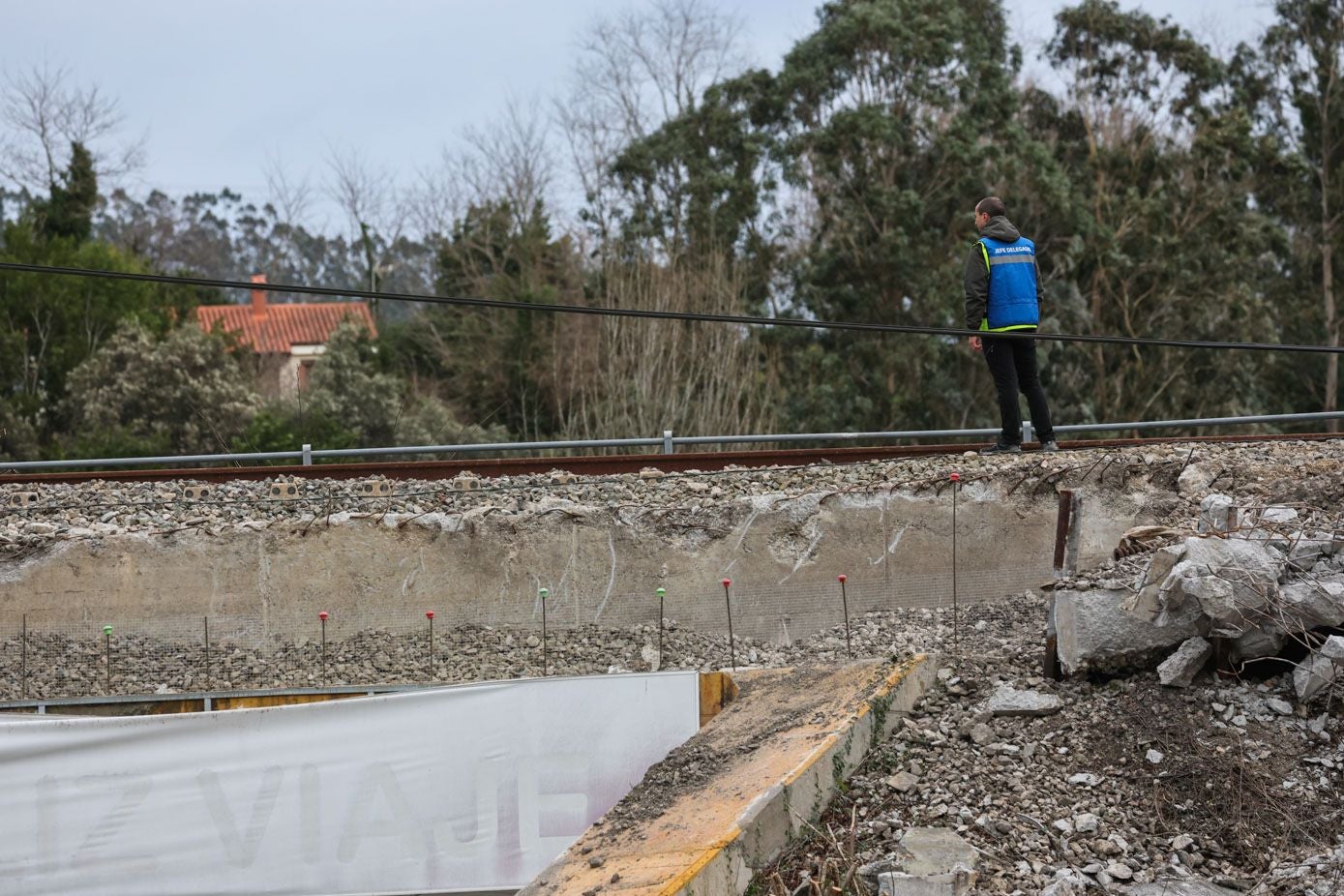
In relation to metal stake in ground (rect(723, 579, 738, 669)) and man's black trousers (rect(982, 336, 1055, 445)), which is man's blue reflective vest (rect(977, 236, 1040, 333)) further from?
metal stake in ground (rect(723, 579, 738, 669))

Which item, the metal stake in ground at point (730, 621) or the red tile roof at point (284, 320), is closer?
the metal stake in ground at point (730, 621)

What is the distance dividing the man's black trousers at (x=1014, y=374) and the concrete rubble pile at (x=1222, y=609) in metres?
3.21

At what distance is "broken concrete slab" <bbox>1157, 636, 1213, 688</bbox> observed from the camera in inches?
293

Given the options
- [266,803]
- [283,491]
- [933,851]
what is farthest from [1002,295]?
[266,803]

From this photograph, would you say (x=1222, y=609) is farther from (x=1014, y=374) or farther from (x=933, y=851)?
(x=1014, y=374)

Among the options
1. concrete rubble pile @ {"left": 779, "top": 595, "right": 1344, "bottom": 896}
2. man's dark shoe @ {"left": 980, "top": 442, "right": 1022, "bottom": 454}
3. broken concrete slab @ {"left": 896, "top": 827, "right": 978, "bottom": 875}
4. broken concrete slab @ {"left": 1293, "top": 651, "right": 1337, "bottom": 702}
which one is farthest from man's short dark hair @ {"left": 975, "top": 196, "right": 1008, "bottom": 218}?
broken concrete slab @ {"left": 896, "top": 827, "right": 978, "bottom": 875}

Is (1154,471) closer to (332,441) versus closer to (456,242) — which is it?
(332,441)

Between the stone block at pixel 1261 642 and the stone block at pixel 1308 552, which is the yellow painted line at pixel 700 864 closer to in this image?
the stone block at pixel 1261 642

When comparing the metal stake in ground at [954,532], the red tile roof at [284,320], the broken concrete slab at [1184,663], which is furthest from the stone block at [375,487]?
the red tile roof at [284,320]

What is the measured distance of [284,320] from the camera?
55312mm

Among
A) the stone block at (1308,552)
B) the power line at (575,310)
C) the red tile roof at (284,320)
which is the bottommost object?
the stone block at (1308,552)

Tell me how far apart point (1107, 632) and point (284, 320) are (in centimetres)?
5102

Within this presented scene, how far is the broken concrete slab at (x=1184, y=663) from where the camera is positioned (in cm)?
745

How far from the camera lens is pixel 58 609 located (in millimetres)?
10734
